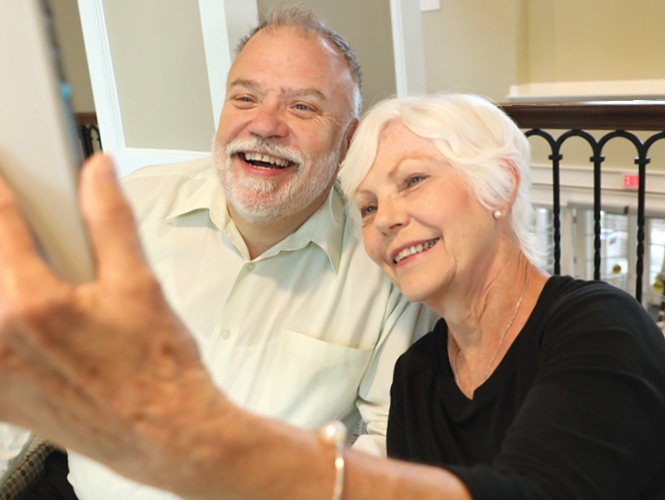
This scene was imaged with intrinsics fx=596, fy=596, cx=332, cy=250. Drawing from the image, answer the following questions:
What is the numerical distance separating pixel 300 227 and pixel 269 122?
28 cm

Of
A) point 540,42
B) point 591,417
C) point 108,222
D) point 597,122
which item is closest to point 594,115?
point 597,122

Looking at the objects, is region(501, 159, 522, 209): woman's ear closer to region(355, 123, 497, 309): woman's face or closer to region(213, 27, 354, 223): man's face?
region(355, 123, 497, 309): woman's face

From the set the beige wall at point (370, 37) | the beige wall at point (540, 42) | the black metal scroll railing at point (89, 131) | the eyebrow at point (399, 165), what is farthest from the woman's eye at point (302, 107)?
the beige wall at point (540, 42)

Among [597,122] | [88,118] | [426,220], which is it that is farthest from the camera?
[88,118]

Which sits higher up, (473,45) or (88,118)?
(473,45)

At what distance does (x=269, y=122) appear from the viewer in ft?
5.06

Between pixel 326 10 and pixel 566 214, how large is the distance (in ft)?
14.5

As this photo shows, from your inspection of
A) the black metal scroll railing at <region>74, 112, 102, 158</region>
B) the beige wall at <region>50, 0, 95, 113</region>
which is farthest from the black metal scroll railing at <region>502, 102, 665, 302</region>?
the black metal scroll railing at <region>74, 112, 102, 158</region>

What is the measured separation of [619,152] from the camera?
217 inches

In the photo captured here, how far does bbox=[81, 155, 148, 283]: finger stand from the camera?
1.34ft

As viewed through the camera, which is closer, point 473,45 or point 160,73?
point 160,73

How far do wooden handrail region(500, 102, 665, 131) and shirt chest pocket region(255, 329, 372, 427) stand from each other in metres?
1.08

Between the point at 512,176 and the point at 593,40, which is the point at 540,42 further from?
the point at 512,176

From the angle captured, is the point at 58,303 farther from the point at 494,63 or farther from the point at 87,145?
the point at 494,63
